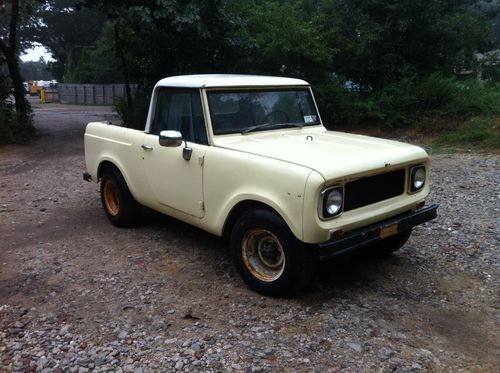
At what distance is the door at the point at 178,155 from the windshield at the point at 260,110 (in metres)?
0.18

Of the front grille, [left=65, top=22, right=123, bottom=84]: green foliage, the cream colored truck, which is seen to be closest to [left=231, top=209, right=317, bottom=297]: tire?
the cream colored truck

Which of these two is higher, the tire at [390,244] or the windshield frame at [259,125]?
the windshield frame at [259,125]

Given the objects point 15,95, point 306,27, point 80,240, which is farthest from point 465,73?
point 80,240

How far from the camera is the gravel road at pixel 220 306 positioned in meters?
3.30

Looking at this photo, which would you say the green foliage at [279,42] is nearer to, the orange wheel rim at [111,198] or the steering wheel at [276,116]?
the orange wheel rim at [111,198]

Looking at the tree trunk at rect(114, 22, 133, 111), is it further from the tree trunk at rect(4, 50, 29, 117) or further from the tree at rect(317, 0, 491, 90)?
the tree at rect(317, 0, 491, 90)

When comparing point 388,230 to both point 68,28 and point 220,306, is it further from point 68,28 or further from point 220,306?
point 68,28

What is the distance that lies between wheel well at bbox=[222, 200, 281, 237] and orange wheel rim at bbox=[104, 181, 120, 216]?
2.04 metres

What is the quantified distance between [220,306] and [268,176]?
1135 mm

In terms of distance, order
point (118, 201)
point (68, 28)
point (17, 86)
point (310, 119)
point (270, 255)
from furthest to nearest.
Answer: point (68, 28) < point (17, 86) < point (118, 201) < point (310, 119) < point (270, 255)

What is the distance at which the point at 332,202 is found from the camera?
368 cm

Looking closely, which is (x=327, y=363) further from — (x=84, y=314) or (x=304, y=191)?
(x=84, y=314)

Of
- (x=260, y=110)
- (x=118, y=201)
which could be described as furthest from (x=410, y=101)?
(x=118, y=201)

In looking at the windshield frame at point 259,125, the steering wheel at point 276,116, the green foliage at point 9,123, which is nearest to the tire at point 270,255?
the windshield frame at point 259,125
